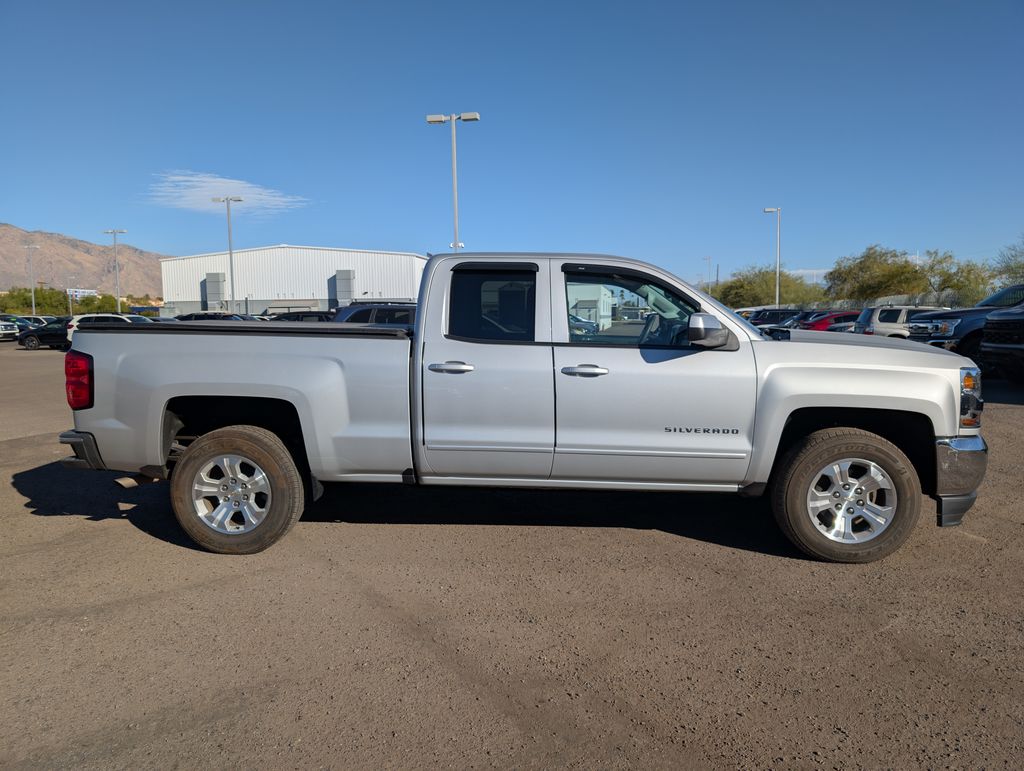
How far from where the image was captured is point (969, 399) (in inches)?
178

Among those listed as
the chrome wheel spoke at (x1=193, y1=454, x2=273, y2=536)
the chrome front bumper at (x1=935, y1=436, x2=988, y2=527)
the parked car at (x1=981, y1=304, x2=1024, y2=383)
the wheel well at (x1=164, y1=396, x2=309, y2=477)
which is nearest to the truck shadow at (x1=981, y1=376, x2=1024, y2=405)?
the parked car at (x1=981, y1=304, x2=1024, y2=383)

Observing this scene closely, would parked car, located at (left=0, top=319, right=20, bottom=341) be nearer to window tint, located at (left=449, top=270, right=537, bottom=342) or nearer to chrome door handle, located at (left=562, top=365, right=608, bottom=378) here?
window tint, located at (left=449, top=270, right=537, bottom=342)

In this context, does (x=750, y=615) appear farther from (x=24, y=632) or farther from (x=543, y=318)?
(x=24, y=632)

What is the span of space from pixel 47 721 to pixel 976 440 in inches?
208

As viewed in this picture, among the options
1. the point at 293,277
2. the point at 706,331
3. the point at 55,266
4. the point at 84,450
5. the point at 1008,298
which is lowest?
the point at 84,450

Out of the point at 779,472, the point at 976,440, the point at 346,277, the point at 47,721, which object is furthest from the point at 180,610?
the point at 346,277

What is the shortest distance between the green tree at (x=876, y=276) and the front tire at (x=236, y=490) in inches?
2116

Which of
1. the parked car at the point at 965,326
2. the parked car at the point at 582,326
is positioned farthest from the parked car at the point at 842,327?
the parked car at the point at 582,326

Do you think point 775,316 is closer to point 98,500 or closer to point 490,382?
point 490,382

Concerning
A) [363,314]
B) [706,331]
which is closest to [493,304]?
[706,331]

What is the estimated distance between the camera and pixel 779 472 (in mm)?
4609

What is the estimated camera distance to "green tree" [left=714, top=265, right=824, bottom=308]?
6919 centimetres

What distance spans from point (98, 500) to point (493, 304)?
403 cm

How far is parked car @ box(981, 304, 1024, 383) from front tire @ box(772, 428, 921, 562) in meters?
8.11
